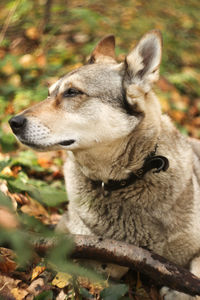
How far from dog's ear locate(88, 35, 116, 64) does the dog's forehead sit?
51 centimetres

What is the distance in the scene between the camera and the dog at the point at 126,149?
9.48 ft

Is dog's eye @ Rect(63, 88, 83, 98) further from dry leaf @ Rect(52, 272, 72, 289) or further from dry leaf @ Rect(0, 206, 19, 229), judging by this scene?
dry leaf @ Rect(0, 206, 19, 229)

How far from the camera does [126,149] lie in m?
3.01

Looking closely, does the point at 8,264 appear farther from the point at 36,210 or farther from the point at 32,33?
the point at 32,33

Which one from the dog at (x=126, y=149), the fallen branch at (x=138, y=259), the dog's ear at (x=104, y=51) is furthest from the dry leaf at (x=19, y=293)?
the dog's ear at (x=104, y=51)

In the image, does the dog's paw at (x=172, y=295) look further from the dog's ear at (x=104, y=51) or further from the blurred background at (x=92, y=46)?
the blurred background at (x=92, y=46)

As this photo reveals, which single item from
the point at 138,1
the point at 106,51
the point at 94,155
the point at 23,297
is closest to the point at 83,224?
the point at 94,155

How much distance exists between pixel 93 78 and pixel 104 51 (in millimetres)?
878

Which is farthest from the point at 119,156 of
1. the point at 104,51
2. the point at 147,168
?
the point at 104,51

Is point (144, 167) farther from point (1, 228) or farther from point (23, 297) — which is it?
point (1, 228)

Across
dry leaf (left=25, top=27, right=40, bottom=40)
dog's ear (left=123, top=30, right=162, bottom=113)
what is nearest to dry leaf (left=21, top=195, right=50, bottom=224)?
dog's ear (left=123, top=30, right=162, bottom=113)

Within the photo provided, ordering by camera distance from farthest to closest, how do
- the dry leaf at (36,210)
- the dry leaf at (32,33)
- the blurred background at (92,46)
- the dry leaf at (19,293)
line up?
1. the dry leaf at (32,33)
2. the blurred background at (92,46)
3. the dry leaf at (36,210)
4. the dry leaf at (19,293)

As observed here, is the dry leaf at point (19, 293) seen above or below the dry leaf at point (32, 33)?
below

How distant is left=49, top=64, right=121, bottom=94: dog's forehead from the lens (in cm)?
301
